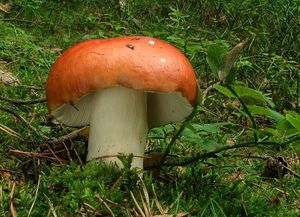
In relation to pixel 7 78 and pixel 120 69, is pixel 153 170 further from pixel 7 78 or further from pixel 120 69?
pixel 7 78

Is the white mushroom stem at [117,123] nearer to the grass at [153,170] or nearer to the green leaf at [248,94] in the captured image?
the grass at [153,170]

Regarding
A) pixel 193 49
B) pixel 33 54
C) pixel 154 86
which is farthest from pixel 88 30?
pixel 154 86

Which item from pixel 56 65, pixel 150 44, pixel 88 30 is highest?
pixel 150 44

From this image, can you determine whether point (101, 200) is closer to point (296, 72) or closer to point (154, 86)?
point (154, 86)

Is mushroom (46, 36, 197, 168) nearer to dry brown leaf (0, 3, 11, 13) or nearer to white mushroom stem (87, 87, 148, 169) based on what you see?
white mushroom stem (87, 87, 148, 169)

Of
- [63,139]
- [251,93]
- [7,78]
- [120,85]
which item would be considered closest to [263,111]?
[251,93]

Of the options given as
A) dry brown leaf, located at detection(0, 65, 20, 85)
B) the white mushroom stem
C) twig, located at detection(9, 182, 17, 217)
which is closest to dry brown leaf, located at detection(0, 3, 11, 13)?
dry brown leaf, located at detection(0, 65, 20, 85)
